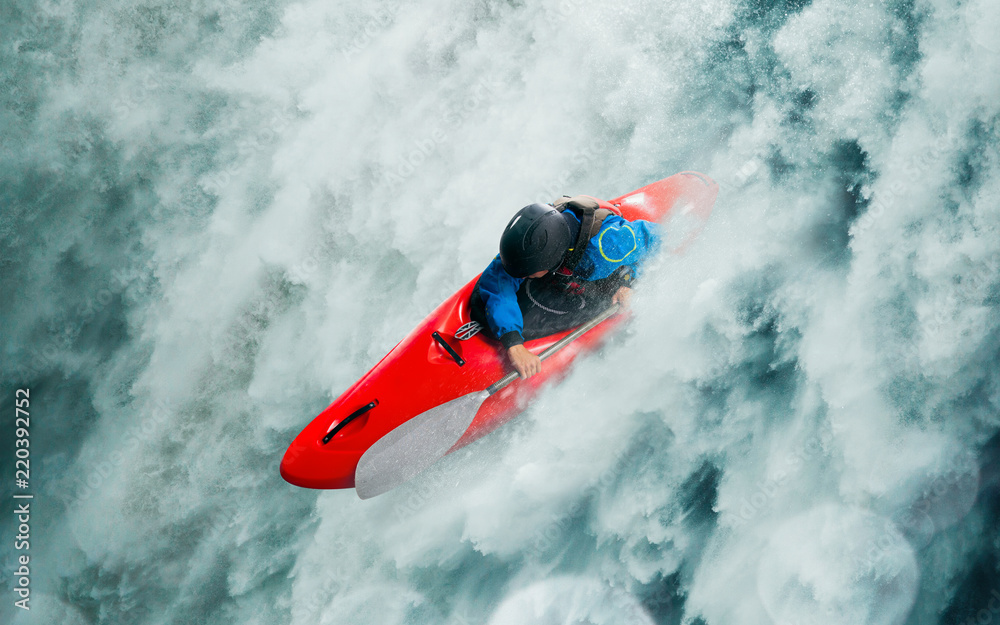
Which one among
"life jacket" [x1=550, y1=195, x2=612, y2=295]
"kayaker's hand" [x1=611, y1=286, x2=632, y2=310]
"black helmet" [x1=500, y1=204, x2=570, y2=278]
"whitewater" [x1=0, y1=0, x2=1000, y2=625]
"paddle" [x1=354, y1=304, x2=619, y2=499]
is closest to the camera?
"black helmet" [x1=500, y1=204, x2=570, y2=278]

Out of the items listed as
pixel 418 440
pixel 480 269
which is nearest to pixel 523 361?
pixel 418 440

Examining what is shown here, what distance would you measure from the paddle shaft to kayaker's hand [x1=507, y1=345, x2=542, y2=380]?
0.11 meters

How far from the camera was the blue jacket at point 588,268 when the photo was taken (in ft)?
10.0

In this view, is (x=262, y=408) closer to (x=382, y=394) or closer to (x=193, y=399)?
(x=193, y=399)

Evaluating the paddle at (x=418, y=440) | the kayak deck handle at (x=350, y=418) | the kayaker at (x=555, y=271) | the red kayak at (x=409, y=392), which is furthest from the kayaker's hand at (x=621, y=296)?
the kayak deck handle at (x=350, y=418)

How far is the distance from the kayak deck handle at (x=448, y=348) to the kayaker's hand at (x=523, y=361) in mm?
301

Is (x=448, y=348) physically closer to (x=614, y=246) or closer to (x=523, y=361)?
(x=523, y=361)

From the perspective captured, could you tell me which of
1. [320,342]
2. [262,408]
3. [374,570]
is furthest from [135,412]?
[374,570]

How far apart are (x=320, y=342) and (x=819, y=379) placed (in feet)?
11.9

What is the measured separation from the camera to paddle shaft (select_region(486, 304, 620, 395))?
3266 millimetres

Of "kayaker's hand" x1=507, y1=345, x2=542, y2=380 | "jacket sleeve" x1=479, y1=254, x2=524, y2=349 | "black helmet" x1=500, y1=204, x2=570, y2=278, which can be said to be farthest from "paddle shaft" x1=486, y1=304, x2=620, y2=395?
"black helmet" x1=500, y1=204, x2=570, y2=278

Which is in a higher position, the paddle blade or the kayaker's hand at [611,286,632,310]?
the paddle blade

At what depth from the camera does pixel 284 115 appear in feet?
16.6

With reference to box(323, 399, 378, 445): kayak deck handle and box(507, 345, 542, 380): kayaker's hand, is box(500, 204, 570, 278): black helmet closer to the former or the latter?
box(507, 345, 542, 380): kayaker's hand
